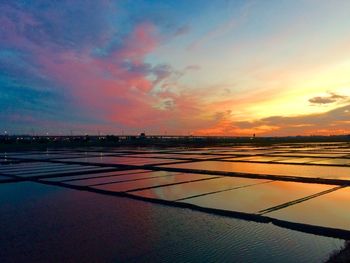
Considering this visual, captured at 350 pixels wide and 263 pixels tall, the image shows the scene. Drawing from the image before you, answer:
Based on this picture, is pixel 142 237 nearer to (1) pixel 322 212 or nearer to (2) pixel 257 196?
(1) pixel 322 212

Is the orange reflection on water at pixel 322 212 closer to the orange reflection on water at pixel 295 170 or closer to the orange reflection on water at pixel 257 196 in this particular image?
the orange reflection on water at pixel 257 196

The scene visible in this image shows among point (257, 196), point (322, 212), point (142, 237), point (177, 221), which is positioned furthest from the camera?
point (257, 196)

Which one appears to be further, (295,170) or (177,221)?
(295,170)

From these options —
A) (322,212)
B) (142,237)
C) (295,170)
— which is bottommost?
(142,237)

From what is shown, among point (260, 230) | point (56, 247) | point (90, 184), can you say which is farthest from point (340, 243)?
point (90, 184)

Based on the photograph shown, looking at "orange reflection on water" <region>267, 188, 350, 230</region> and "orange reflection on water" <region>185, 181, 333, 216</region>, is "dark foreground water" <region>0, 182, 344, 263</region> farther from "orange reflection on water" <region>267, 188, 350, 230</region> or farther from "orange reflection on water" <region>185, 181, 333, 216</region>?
"orange reflection on water" <region>185, 181, 333, 216</region>

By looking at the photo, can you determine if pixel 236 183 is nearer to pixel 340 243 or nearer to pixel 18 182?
pixel 340 243

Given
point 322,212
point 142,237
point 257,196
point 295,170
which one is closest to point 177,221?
point 142,237

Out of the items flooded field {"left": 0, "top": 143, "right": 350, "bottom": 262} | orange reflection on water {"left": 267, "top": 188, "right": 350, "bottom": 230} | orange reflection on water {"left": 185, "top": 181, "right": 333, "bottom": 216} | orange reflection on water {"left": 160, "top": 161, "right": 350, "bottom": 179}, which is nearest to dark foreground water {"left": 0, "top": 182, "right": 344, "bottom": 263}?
flooded field {"left": 0, "top": 143, "right": 350, "bottom": 262}

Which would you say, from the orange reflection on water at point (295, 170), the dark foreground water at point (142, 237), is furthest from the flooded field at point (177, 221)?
the orange reflection on water at point (295, 170)
